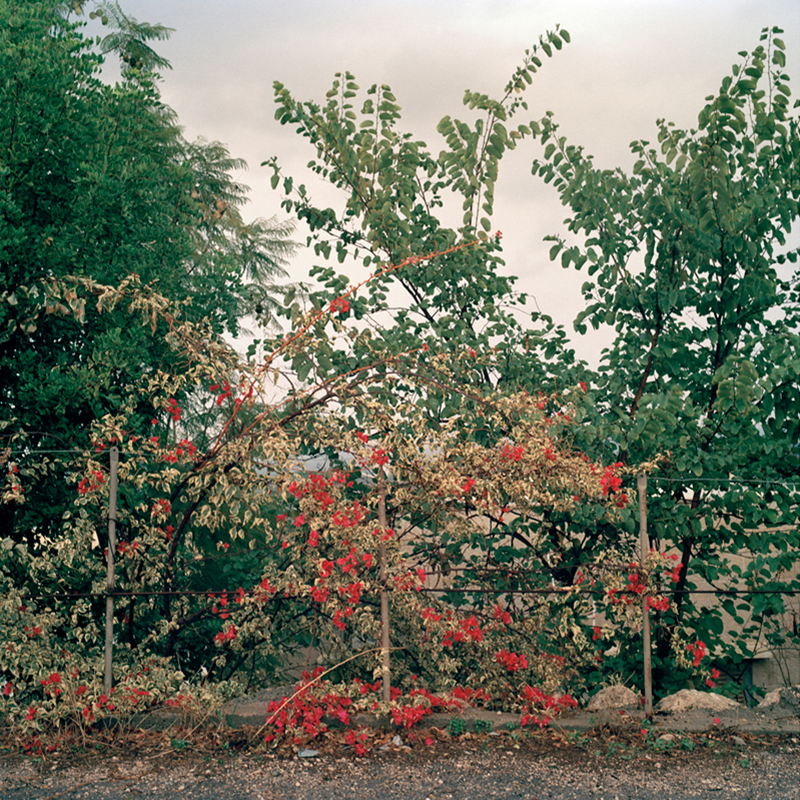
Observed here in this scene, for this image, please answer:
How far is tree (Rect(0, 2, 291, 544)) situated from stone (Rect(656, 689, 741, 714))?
369 centimetres

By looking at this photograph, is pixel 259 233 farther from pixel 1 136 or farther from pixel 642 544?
pixel 642 544

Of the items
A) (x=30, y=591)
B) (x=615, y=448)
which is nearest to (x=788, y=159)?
(x=615, y=448)

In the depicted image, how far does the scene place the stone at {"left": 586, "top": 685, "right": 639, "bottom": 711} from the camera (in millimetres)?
4961

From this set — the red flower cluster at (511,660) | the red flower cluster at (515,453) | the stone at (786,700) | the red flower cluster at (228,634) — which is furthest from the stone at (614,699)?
the red flower cluster at (228,634)

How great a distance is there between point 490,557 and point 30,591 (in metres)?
3.03

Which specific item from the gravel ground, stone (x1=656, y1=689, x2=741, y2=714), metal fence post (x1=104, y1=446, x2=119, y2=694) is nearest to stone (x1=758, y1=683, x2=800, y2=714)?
stone (x1=656, y1=689, x2=741, y2=714)

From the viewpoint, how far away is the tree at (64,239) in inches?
209

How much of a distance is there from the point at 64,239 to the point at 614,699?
15.6 feet

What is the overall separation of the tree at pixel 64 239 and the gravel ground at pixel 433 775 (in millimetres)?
1965

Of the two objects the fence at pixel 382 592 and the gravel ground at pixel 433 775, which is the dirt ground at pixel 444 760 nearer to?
the gravel ground at pixel 433 775

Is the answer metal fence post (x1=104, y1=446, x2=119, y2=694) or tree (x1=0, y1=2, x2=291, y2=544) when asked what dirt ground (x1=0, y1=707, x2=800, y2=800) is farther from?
tree (x1=0, y1=2, x2=291, y2=544)

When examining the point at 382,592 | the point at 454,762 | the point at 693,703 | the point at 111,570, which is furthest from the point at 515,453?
the point at 111,570

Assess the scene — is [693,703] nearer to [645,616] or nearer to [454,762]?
[645,616]

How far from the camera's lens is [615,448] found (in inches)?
225
